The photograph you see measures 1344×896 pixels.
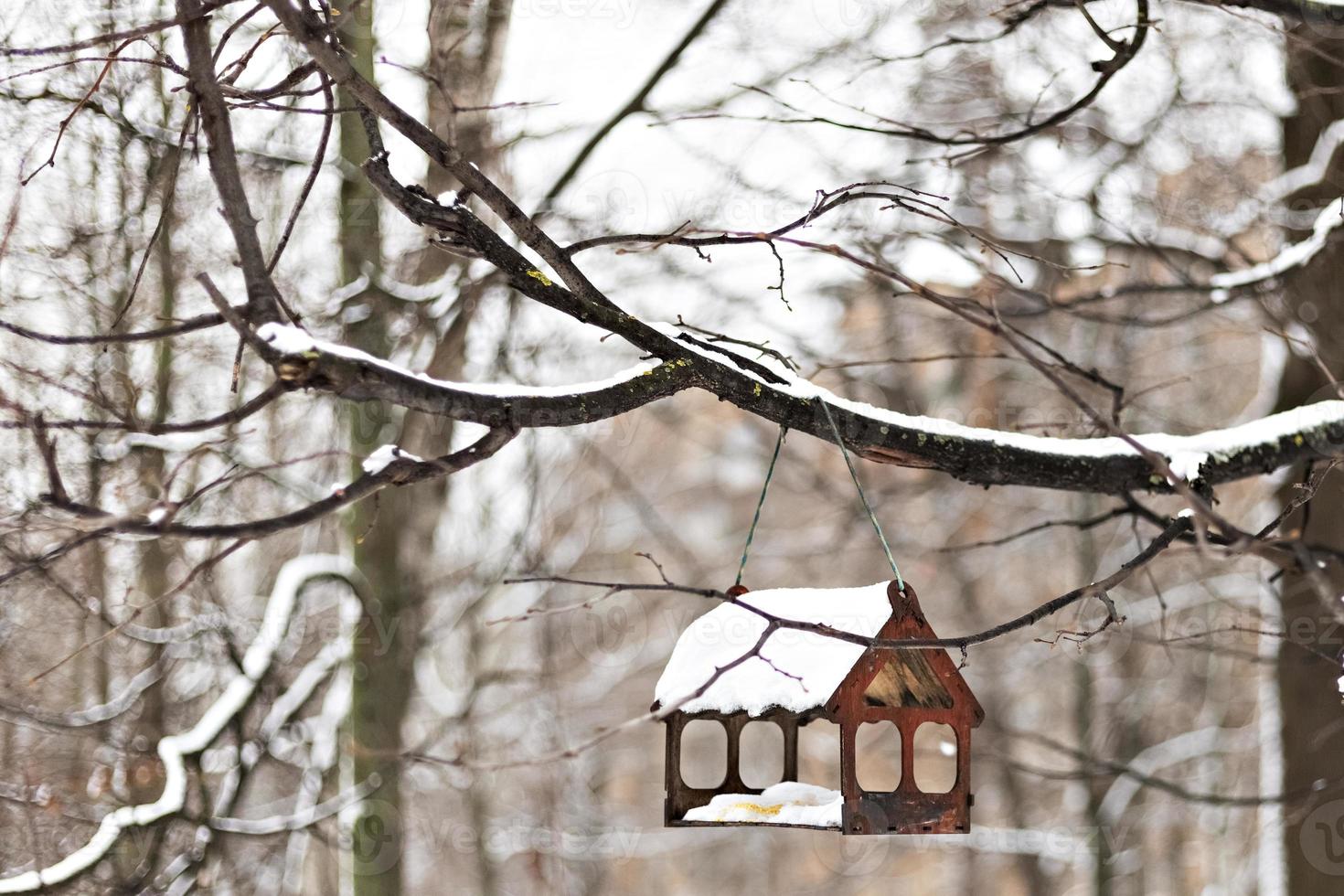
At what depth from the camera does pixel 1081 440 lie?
3.36m

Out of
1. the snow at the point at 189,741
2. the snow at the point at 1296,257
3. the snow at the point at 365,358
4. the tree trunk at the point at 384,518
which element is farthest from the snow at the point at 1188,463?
the snow at the point at 189,741

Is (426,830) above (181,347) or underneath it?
underneath

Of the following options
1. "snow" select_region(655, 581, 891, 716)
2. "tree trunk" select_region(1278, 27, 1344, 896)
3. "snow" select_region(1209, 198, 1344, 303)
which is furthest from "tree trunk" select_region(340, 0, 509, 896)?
"tree trunk" select_region(1278, 27, 1344, 896)

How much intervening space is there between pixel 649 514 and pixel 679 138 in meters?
3.65

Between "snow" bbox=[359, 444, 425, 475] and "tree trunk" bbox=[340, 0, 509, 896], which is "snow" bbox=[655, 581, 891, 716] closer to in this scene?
"snow" bbox=[359, 444, 425, 475]

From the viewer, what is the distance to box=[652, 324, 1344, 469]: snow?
9.14 ft

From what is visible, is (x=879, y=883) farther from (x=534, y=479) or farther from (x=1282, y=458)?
(x=1282, y=458)

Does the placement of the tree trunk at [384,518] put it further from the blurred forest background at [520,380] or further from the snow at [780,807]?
the snow at [780,807]

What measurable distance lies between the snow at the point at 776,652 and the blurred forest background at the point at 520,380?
1.58 feet

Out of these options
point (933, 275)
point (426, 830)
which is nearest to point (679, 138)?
point (933, 275)

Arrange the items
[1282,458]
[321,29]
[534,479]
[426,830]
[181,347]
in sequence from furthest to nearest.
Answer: [426,830] < [534,479] < [181,347] < [1282,458] < [321,29]

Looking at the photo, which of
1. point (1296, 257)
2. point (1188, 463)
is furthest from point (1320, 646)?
point (1188, 463)

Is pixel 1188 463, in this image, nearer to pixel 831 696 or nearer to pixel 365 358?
pixel 831 696

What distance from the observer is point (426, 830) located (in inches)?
398
